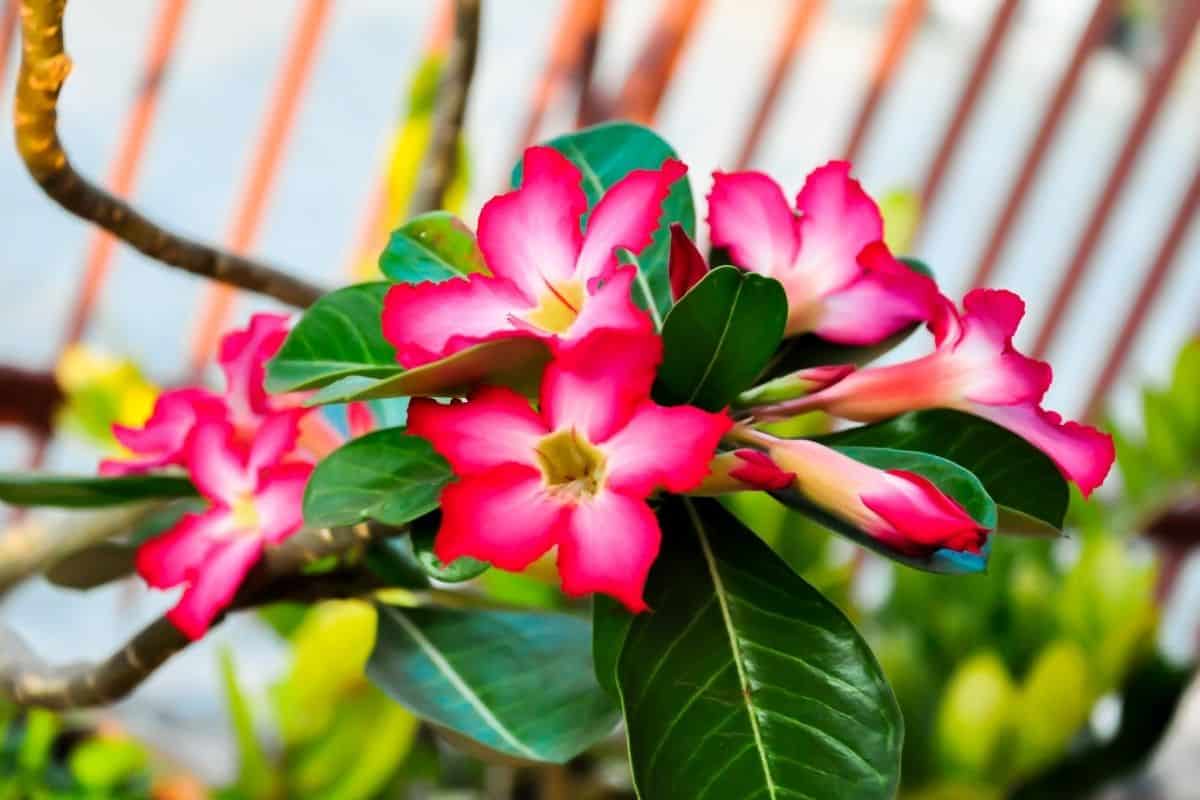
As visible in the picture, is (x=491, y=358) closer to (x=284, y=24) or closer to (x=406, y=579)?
(x=406, y=579)

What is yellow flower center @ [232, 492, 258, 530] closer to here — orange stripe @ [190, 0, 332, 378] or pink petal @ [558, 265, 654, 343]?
pink petal @ [558, 265, 654, 343]

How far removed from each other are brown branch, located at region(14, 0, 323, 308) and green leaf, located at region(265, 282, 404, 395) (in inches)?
4.4

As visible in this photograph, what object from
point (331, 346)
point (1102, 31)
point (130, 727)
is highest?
point (1102, 31)

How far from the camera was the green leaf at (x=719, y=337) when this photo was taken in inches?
15.0

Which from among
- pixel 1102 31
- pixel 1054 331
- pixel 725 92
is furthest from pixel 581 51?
pixel 1054 331

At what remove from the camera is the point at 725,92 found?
95.3 inches

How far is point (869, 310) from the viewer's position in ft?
1.43

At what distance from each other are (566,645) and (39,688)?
25 centimetres

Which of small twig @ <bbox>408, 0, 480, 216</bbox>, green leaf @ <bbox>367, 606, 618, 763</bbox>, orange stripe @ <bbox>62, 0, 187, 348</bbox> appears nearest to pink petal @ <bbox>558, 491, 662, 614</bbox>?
green leaf @ <bbox>367, 606, 618, 763</bbox>

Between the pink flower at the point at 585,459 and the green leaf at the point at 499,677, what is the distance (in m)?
0.11

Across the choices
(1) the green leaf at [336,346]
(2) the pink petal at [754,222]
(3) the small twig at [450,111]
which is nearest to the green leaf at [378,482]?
(1) the green leaf at [336,346]

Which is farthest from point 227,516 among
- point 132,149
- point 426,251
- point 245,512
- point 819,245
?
point 132,149

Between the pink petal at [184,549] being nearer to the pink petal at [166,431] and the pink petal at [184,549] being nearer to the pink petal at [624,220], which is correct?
the pink petal at [166,431]

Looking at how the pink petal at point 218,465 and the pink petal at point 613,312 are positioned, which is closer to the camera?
the pink petal at point 613,312
